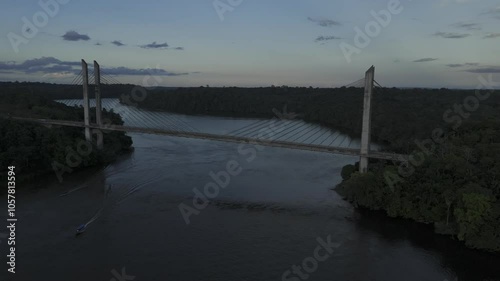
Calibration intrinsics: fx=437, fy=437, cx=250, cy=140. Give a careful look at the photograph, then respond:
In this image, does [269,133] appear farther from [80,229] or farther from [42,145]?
[80,229]

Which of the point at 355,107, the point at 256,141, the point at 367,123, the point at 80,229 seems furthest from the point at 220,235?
the point at 355,107

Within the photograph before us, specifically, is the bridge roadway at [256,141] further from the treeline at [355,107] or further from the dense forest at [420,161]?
the treeline at [355,107]

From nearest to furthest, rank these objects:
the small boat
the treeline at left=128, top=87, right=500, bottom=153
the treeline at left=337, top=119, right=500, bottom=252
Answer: the treeline at left=337, top=119, right=500, bottom=252 < the small boat < the treeline at left=128, top=87, right=500, bottom=153

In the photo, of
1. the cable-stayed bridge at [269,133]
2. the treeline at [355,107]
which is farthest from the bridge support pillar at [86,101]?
the treeline at [355,107]

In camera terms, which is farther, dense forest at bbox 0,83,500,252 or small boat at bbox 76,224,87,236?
small boat at bbox 76,224,87,236

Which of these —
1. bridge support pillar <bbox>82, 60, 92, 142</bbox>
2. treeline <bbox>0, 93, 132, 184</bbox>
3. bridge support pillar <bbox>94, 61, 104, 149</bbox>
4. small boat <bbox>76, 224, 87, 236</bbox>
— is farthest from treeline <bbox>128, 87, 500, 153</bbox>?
bridge support pillar <bbox>82, 60, 92, 142</bbox>

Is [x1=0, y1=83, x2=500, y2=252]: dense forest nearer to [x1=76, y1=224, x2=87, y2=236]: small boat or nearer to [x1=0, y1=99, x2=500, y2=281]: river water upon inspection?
[x1=0, y1=99, x2=500, y2=281]: river water
